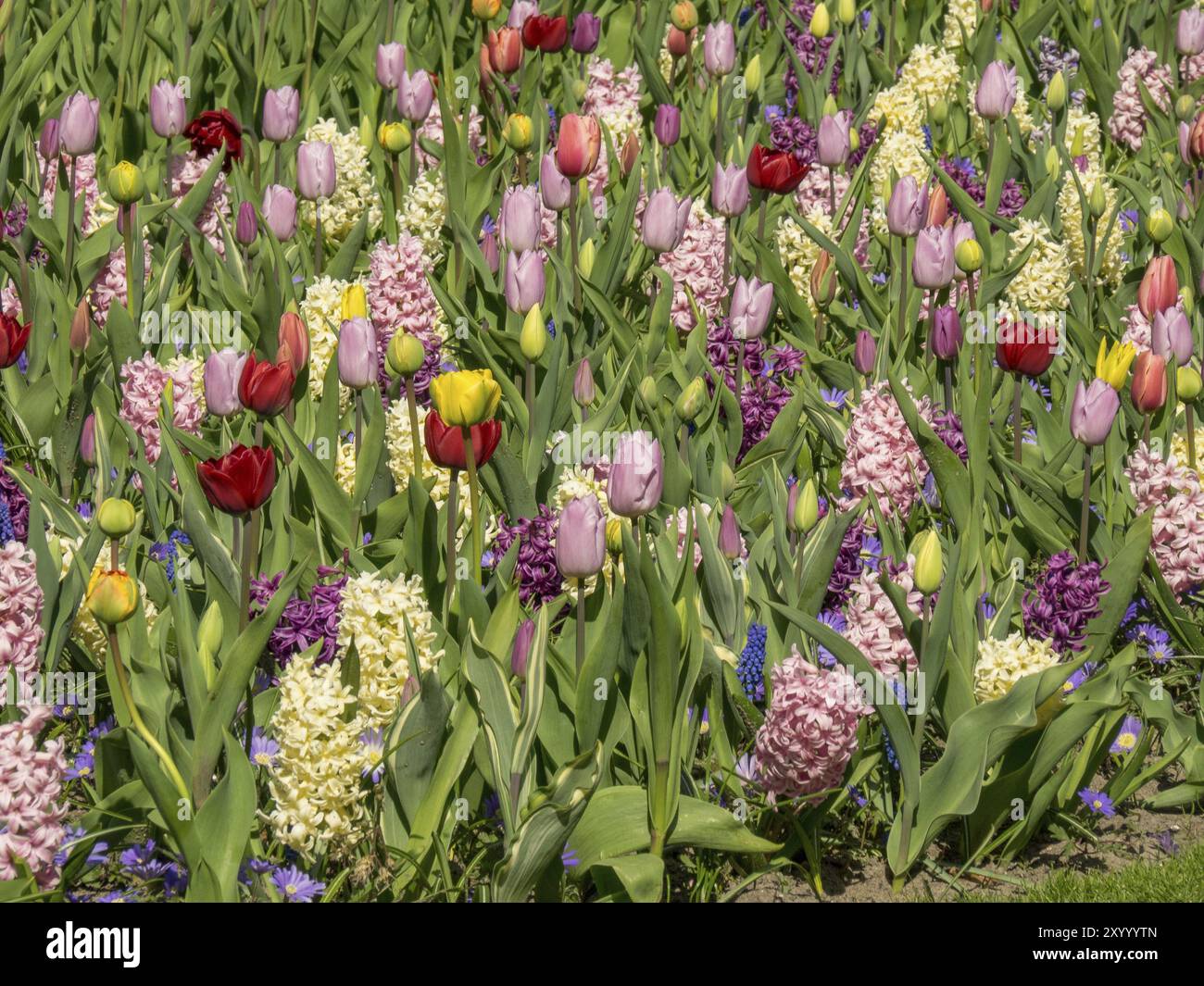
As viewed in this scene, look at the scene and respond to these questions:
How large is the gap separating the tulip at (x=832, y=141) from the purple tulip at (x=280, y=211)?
168 cm

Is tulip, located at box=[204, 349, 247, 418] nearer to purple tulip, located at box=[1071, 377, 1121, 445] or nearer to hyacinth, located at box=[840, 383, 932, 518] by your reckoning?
hyacinth, located at box=[840, 383, 932, 518]

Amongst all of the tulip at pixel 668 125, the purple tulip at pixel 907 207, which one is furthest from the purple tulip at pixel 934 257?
the tulip at pixel 668 125

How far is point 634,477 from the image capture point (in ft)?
9.39

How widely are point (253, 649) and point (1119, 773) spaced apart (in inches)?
67.4

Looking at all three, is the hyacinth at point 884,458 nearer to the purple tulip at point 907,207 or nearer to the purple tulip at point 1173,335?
the purple tulip at point 1173,335

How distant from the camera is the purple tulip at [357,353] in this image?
139 inches

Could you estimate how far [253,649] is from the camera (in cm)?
274

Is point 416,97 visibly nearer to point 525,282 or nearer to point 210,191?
point 210,191

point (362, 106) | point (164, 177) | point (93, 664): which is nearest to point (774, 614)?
point (93, 664)

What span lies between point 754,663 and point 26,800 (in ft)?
4.39

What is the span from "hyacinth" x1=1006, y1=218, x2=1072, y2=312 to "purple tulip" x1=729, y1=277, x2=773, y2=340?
94cm

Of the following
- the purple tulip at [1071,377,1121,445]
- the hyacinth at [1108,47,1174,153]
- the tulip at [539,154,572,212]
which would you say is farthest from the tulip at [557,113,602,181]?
the hyacinth at [1108,47,1174,153]


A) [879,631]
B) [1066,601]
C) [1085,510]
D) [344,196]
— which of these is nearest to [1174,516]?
[1085,510]

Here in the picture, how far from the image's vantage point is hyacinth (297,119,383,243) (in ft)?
17.8
